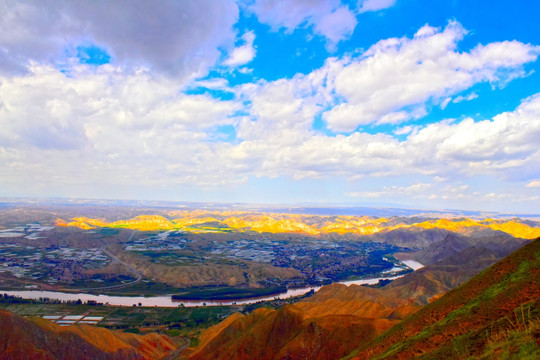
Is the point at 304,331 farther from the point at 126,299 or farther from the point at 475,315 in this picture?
the point at 126,299

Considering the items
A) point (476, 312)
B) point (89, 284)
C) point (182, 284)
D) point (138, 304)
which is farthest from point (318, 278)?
point (476, 312)

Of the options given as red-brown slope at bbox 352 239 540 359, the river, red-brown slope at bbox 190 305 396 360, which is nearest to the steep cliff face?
red-brown slope at bbox 190 305 396 360

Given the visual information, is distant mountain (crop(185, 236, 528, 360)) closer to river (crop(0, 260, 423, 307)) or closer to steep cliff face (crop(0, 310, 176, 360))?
steep cliff face (crop(0, 310, 176, 360))

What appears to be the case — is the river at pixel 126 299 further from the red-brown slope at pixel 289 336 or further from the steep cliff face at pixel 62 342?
the red-brown slope at pixel 289 336

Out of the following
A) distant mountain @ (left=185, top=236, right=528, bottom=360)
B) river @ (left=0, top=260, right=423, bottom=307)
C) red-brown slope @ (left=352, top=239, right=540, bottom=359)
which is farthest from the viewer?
river @ (left=0, top=260, right=423, bottom=307)

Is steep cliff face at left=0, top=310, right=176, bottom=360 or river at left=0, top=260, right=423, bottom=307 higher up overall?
steep cliff face at left=0, top=310, right=176, bottom=360

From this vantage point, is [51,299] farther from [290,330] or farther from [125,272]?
[290,330]
